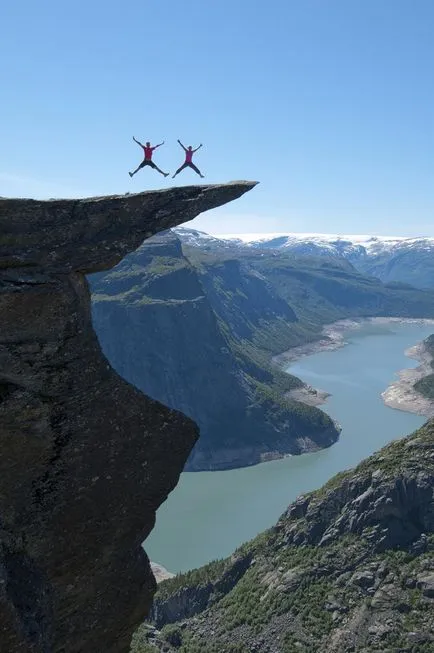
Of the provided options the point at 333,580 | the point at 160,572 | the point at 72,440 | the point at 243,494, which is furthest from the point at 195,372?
the point at 72,440

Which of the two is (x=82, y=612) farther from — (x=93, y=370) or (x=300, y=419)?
(x=300, y=419)

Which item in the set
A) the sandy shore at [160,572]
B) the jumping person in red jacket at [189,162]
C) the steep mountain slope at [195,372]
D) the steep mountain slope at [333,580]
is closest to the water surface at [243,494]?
the sandy shore at [160,572]

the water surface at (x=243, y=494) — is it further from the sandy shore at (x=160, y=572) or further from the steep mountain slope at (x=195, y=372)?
the steep mountain slope at (x=195, y=372)

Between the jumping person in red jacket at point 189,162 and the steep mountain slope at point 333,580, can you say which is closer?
the jumping person in red jacket at point 189,162

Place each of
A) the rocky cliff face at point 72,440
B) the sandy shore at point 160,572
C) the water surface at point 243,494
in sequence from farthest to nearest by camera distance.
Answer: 1. the water surface at point 243,494
2. the sandy shore at point 160,572
3. the rocky cliff face at point 72,440

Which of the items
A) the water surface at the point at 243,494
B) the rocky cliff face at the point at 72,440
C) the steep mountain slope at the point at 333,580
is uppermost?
the rocky cliff face at the point at 72,440
